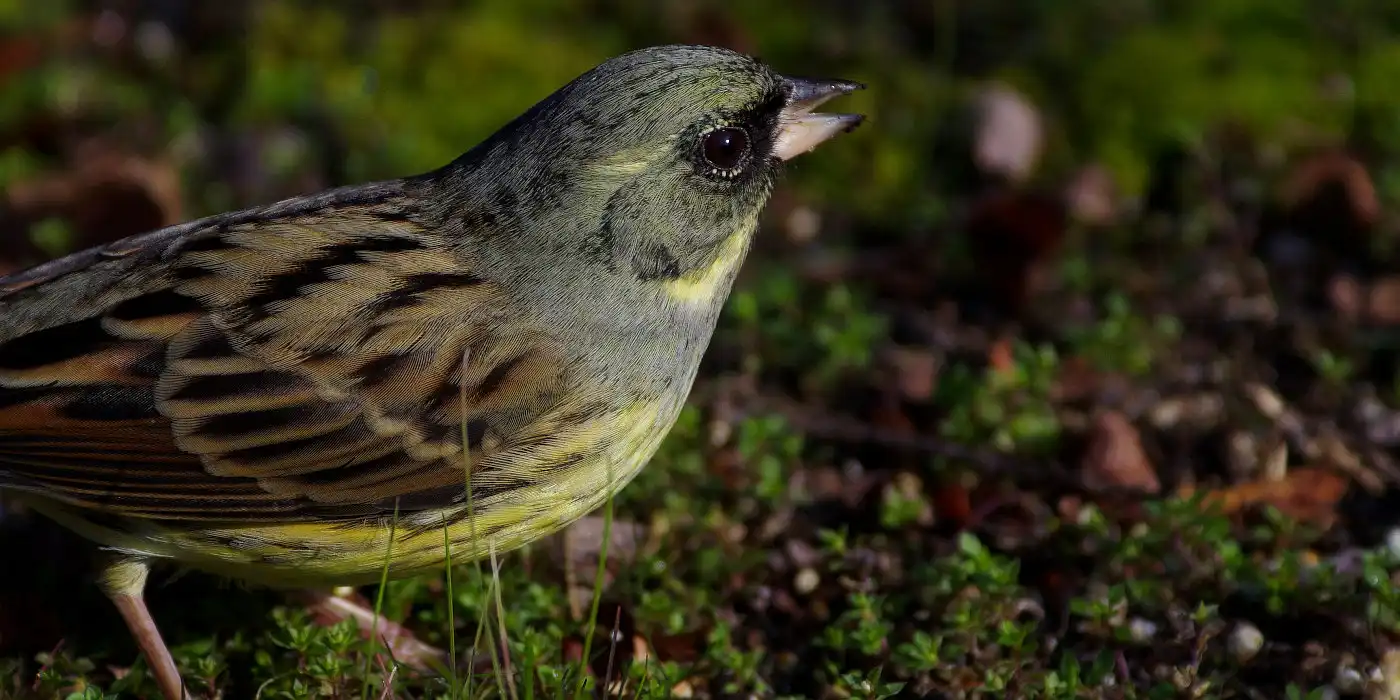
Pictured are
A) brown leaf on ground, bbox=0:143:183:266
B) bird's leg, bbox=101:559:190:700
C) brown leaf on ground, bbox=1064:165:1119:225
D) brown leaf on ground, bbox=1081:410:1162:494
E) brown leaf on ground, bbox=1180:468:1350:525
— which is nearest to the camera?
bird's leg, bbox=101:559:190:700

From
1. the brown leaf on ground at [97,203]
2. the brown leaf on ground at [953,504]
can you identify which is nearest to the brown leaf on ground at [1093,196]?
the brown leaf on ground at [953,504]

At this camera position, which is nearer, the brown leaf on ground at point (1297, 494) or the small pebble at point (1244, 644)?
the small pebble at point (1244, 644)

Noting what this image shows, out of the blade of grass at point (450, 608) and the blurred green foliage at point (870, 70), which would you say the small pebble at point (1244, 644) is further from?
the blurred green foliage at point (870, 70)

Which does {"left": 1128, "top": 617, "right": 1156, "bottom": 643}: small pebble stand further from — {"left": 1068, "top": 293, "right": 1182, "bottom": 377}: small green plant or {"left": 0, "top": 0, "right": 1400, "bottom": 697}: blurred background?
{"left": 1068, "top": 293, "right": 1182, "bottom": 377}: small green plant

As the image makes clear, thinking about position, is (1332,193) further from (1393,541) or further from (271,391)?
(271,391)

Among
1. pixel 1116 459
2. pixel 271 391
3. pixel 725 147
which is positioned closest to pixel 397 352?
pixel 271 391

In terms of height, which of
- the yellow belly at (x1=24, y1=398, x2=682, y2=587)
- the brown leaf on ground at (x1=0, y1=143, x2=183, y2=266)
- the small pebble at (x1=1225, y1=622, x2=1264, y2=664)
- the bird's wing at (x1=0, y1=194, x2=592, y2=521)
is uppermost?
the bird's wing at (x1=0, y1=194, x2=592, y2=521)

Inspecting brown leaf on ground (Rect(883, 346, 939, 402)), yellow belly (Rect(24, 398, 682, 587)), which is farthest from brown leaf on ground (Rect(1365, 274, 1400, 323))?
yellow belly (Rect(24, 398, 682, 587))
